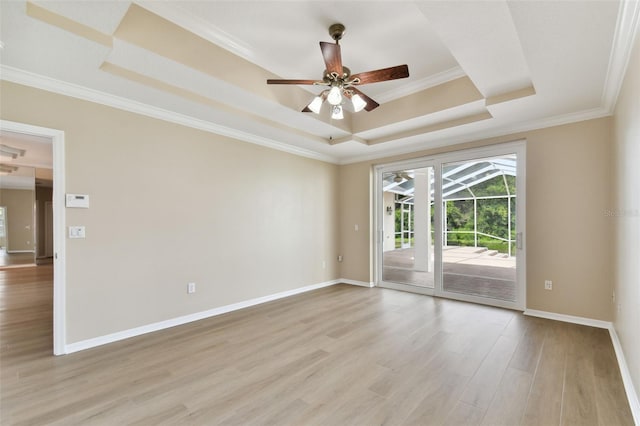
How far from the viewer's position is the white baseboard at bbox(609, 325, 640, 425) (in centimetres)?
182

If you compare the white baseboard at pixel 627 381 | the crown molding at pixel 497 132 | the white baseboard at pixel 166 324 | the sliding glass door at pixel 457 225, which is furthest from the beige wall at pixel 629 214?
the white baseboard at pixel 166 324

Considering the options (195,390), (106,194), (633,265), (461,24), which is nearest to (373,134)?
(461,24)

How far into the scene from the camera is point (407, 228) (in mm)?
5840

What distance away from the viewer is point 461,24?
6.89 ft

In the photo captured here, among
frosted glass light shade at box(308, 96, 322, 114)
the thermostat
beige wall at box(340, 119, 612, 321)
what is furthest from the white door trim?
beige wall at box(340, 119, 612, 321)

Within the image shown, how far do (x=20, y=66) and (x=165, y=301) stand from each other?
271 centimetres

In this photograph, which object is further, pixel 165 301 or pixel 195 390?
pixel 165 301

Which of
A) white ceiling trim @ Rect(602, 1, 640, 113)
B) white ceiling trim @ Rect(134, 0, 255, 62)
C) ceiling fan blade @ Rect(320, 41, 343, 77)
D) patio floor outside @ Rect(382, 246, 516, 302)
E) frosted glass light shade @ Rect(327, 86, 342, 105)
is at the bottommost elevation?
patio floor outside @ Rect(382, 246, 516, 302)

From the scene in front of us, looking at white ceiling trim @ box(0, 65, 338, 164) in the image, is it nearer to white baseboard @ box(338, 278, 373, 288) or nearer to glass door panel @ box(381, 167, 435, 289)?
glass door panel @ box(381, 167, 435, 289)

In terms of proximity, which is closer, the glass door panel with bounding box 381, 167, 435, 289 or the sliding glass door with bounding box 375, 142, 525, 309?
the sliding glass door with bounding box 375, 142, 525, 309

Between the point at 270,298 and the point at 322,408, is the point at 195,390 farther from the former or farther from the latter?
the point at 270,298

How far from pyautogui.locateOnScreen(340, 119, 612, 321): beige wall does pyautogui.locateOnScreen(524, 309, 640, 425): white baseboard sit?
0.06 m

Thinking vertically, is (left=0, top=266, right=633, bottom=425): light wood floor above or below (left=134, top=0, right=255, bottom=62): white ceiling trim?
below

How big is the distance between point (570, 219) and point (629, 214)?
1.49 m
